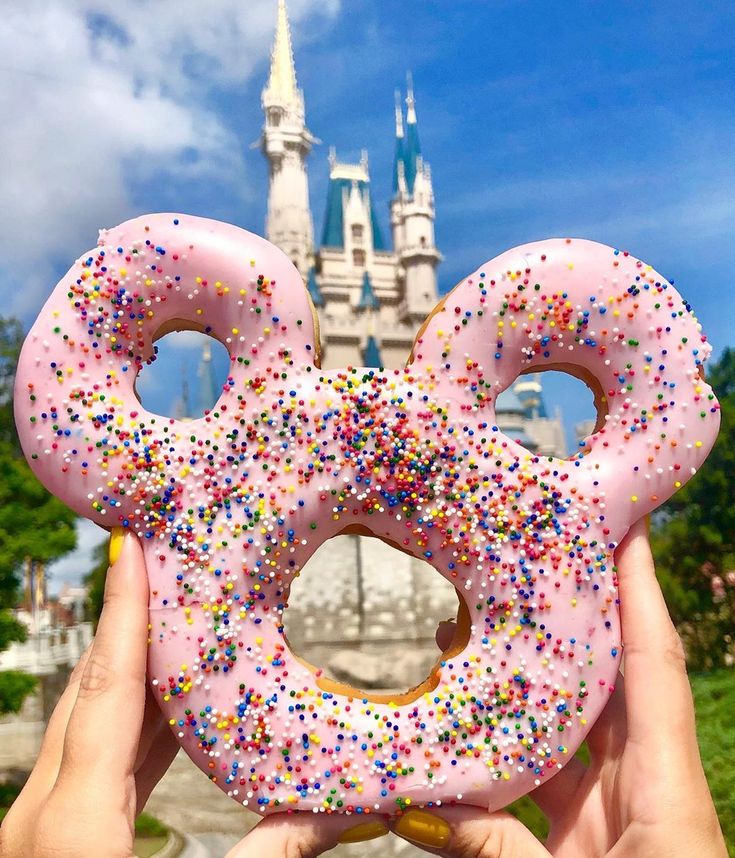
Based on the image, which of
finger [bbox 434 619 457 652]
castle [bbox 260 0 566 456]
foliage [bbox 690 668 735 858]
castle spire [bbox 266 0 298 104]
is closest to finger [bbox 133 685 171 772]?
finger [bbox 434 619 457 652]

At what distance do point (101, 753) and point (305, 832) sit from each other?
2.07ft

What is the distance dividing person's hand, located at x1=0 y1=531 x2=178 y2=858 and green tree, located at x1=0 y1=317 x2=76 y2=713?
21.9 ft

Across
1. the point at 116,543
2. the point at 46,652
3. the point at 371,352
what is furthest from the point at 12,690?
the point at 371,352

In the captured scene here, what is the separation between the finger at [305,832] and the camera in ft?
6.16

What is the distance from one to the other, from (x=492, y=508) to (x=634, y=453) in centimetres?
48

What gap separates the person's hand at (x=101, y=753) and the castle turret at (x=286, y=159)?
90.0 feet

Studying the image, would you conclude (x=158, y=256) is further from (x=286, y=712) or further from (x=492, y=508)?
(x=286, y=712)

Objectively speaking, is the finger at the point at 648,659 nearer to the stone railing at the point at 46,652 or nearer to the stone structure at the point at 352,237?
the stone railing at the point at 46,652

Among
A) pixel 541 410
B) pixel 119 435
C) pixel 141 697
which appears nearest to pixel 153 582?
pixel 141 697

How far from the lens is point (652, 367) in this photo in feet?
6.78

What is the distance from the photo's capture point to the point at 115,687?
1.83 meters

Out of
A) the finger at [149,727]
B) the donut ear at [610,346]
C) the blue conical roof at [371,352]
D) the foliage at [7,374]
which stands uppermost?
the blue conical roof at [371,352]

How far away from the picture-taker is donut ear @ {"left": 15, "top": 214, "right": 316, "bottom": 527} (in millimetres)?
1994

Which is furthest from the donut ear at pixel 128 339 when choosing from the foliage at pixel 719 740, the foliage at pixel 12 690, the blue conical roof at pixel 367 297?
the blue conical roof at pixel 367 297
